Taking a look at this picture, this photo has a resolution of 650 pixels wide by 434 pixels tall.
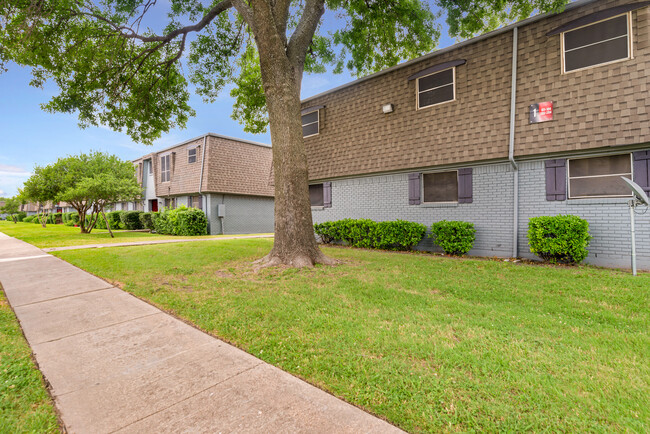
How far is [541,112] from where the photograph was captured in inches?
280

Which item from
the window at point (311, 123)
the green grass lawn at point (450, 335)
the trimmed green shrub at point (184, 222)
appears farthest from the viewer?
the trimmed green shrub at point (184, 222)

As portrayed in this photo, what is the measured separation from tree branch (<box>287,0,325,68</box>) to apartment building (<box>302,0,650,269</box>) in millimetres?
3667

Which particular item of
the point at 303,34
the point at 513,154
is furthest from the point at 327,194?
the point at 513,154

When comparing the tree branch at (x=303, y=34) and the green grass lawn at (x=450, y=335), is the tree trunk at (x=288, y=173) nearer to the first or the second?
the tree branch at (x=303, y=34)

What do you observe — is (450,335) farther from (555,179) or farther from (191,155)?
(191,155)

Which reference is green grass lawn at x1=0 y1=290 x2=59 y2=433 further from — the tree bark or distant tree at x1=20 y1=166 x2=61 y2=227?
distant tree at x1=20 y1=166 x2=61 y2=227

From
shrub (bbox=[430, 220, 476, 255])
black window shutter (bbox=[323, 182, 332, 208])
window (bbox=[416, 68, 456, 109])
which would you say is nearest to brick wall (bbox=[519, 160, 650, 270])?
shrub (bbox=[430, 220, 476, 255])

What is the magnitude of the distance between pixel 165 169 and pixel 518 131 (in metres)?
21.8

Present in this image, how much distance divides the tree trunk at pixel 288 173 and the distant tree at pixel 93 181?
13350 millimetres

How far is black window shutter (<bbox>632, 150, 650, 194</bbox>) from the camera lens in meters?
6.14

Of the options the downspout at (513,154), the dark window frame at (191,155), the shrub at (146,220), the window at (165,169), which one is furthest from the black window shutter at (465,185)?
the window at (165,169)

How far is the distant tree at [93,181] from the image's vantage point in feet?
49.8

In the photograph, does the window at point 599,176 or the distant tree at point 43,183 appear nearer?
the window at point 599,176

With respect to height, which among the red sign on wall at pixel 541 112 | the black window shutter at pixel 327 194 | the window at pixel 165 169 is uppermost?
the window at pixel 165 169
